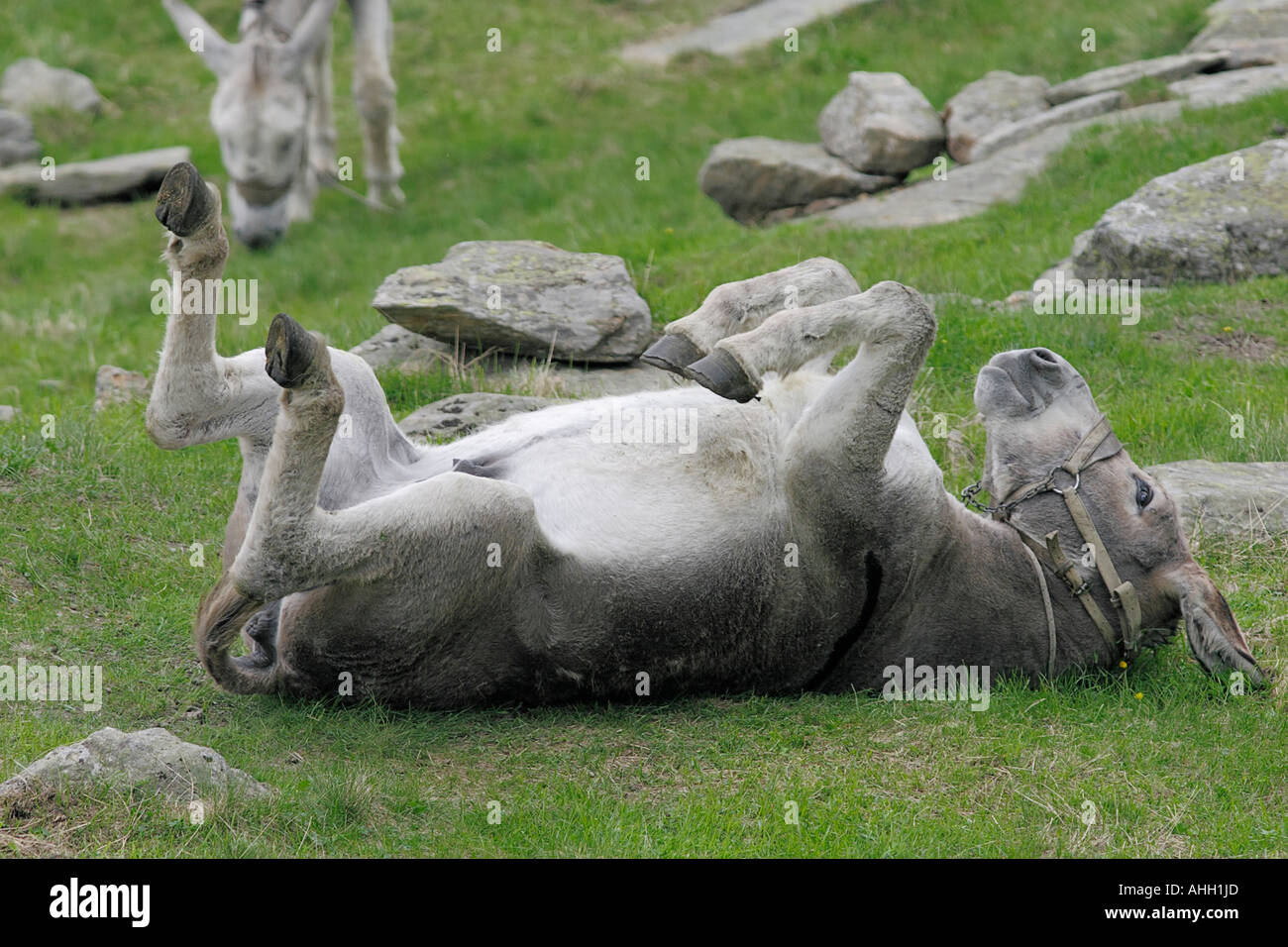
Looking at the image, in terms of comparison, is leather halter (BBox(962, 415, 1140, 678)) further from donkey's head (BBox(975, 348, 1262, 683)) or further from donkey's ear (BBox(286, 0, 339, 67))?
donkey's ear (BBox(286, 0, 339, 67))

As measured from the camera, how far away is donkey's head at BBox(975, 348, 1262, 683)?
459 centimetres

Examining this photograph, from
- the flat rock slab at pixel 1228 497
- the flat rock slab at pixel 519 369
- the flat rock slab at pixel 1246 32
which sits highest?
the flat rock slab at pixel 1246 32

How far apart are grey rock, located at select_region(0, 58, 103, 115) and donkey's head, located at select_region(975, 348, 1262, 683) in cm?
1355

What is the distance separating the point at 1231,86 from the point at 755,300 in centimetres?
856

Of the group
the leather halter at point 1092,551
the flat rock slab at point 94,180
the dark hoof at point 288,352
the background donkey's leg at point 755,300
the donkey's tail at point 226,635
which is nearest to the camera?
the dark hoof at point 288,352

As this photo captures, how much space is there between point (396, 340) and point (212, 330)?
3803 millimetres

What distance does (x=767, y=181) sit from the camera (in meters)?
12.3

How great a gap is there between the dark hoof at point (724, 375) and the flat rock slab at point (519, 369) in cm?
333

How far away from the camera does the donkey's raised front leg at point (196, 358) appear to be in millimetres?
4266

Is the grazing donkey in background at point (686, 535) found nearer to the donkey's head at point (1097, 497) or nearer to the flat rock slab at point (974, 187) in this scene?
the donkey's head at point (1097, 497)

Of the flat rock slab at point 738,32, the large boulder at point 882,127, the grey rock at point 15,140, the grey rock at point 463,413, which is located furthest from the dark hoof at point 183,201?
the flat rock slab at point 738,32

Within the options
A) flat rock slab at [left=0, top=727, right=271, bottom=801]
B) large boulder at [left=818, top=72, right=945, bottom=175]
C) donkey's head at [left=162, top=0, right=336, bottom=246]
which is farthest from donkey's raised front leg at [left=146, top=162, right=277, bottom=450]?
large boulder at [left=818, top=72, right=945, bottom=175]

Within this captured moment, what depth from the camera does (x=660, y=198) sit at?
43.1 ft

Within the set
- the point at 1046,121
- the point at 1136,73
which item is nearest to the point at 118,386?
the point at 1046,121
